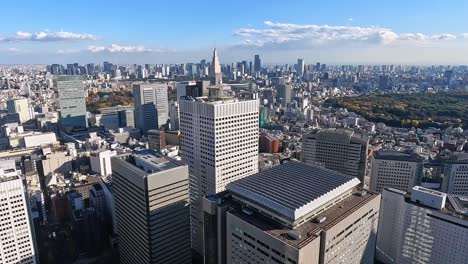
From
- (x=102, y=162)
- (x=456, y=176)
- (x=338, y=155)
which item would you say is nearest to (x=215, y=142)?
(x=338, y=155)

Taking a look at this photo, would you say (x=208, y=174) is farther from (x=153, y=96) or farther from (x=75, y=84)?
(x=75, y=84)

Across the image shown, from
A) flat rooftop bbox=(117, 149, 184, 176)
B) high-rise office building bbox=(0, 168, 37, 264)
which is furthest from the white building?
flat rooftop bbox=(117, 149, 184, 176)

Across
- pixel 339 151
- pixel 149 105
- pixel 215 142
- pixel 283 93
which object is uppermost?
pixel 215 142

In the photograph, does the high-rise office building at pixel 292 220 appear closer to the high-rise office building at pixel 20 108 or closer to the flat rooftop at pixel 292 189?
the flat rooftop at pixel 292 189

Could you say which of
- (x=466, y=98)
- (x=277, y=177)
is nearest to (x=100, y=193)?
(x=277, y=177)

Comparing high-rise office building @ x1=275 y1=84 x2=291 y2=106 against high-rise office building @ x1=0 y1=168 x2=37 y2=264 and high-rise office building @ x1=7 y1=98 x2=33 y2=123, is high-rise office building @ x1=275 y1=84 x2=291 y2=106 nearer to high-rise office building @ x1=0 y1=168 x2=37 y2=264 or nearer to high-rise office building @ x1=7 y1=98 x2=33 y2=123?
high-rise office building @ x1=7 y1=98 x2=33 y2=123

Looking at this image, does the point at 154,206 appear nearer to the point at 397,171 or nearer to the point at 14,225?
the point at 14,225

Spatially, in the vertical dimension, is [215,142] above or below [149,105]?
above
